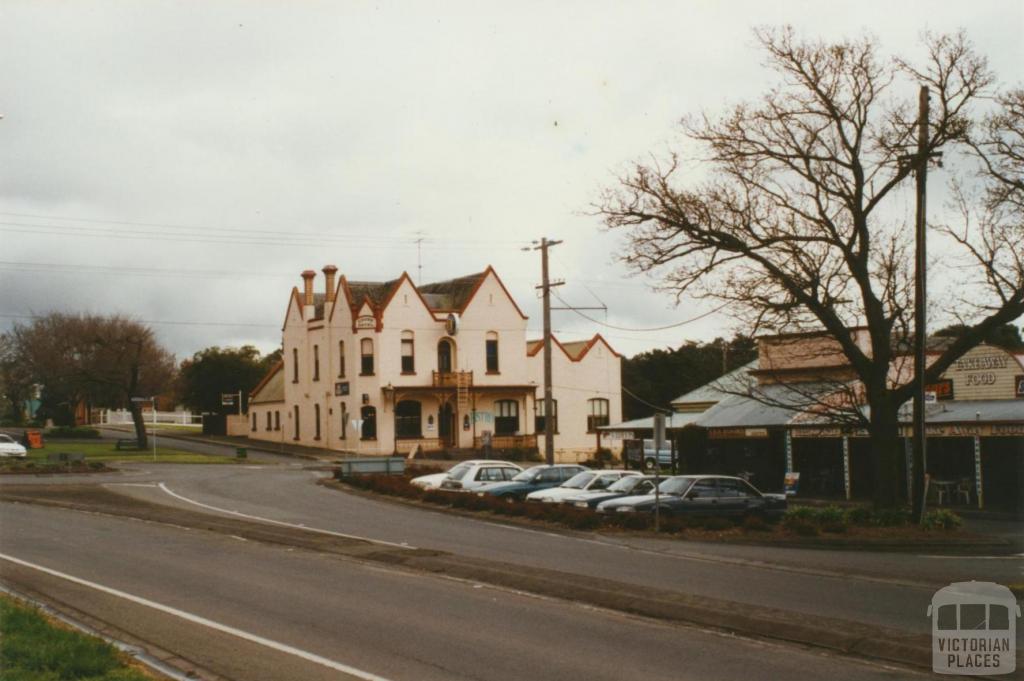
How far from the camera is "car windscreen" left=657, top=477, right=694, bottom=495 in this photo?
2714 centimetres

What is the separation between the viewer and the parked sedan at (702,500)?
26.7 meters

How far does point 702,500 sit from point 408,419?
134ft

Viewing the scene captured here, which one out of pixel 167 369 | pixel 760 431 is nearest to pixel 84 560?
pixel 760 431

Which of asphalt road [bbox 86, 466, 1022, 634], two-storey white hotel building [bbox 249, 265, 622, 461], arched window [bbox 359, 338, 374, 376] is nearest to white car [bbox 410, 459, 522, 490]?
asphalt road [bbox 86, 466, 1022, 634]

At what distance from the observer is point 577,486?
1256 inches

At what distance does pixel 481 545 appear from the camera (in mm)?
21641

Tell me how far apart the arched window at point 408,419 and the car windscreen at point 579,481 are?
113 feet

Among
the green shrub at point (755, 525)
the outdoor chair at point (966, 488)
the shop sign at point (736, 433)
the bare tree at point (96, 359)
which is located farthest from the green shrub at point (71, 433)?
the green shrub at point (755, 525)

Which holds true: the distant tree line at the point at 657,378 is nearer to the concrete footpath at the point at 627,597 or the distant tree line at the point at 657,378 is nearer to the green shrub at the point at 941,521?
the green shrub at the point at 941,521

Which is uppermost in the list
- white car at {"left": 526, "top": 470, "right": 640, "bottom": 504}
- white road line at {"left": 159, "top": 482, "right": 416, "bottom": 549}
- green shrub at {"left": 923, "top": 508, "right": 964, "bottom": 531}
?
white car at {"left": 526, "top": 470, "right": 640, "bottom": 504}

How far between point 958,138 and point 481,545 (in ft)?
44.9

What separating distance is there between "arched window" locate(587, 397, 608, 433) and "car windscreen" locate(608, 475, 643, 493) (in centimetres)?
4239

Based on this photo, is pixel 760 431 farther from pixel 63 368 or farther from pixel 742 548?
pixel 63 368

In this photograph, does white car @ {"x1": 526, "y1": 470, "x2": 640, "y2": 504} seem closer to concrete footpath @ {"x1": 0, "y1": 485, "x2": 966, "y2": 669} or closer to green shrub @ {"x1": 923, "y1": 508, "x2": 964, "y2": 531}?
green shrub @ {"x1": 923, "y1": 508, "x2": 964, "y2": 531}
